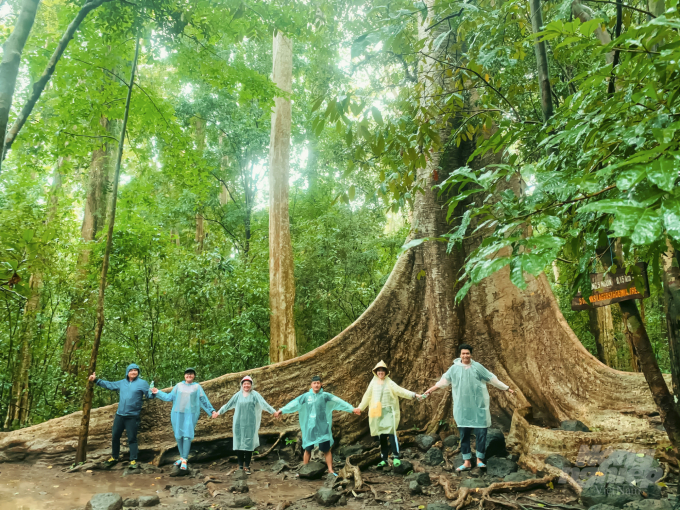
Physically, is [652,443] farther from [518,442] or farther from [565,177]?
[565,177]

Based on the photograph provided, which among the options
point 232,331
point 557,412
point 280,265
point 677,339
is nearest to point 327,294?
point 280,265

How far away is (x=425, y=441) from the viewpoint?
18.3ft

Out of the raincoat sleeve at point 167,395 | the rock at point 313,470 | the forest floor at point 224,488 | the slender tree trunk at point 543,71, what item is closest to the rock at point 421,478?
the forest floor at point 224,488

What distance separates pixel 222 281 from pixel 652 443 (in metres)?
7.37

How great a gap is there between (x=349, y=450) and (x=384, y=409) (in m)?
0.87

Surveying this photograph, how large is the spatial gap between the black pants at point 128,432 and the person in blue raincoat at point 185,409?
0.43 meters

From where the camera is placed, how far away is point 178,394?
582 cm

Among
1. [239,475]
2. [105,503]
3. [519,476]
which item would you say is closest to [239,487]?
[239,475]

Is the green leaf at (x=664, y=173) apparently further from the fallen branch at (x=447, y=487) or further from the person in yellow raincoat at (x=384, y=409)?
the person in yellow raincoat at (x=384, y=409)

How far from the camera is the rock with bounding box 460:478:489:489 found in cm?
418

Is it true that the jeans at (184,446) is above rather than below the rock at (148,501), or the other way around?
above

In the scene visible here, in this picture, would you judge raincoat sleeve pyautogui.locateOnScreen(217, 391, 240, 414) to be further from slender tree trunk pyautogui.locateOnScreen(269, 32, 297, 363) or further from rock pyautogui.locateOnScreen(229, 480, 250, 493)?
slender tree trunk pyautogui.locateOnScreen(269, 32, 297, 363)

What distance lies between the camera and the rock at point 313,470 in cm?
512

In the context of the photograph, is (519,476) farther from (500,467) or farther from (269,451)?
(269,451)
